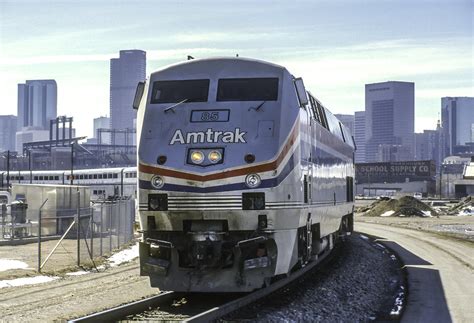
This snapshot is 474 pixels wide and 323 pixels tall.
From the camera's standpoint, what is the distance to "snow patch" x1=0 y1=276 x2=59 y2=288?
20094mm

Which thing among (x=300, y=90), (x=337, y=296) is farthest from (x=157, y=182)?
(x=337, y=296)

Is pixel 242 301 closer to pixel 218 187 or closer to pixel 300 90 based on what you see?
pixel 218 187

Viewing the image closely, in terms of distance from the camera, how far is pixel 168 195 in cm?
1406

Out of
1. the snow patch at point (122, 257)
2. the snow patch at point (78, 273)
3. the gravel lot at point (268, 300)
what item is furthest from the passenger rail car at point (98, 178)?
the gravel lot at point (268, 300)

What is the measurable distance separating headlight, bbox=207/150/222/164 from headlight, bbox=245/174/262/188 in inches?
25.6

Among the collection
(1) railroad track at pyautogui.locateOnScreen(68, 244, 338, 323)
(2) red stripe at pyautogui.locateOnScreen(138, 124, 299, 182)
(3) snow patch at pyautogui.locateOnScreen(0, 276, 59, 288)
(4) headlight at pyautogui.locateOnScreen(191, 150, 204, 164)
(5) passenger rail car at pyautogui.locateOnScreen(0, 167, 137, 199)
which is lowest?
(3) snow patch at pyautogui.locateOnScreen(0, 276, 59, 288)

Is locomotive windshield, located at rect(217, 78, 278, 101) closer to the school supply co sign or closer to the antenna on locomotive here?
the antenna on locomotive

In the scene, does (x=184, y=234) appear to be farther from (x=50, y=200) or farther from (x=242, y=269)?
(x=50, y=200)

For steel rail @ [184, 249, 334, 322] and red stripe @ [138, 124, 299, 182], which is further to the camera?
red stripe @ [138, 124, 299, 182]

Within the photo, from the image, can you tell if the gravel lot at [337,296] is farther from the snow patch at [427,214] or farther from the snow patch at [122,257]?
the snow patch at [427,214]

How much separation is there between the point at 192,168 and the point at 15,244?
917 inches

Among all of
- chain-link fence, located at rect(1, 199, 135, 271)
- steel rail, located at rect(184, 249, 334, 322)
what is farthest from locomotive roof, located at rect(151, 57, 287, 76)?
chain-link fence, located at rect(1, 199, 135, 271)

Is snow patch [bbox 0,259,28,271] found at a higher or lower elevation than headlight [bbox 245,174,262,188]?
lower

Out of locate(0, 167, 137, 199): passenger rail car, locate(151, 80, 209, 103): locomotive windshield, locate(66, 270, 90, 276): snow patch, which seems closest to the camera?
locate(151, 80, 209, 103): locomotive windshield
